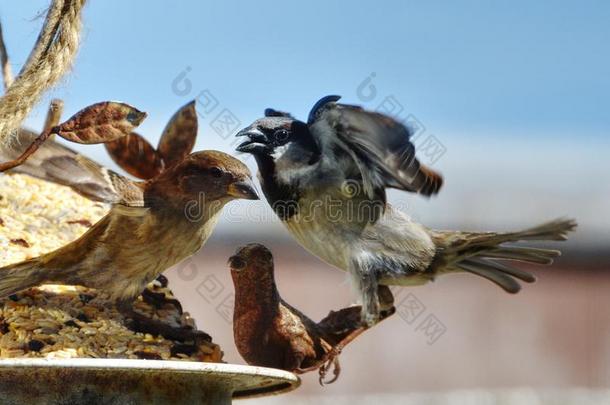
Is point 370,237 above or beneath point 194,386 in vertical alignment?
above

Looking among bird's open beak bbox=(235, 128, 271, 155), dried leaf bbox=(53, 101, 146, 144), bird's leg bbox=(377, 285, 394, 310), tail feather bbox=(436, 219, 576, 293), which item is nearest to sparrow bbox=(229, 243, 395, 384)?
bird's leg bbox=(377, 285, 394, 310)

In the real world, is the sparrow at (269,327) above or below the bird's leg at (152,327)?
above

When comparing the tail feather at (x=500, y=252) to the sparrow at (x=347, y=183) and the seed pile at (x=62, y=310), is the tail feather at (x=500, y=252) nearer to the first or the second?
the sparrow at (x=347, y=183)

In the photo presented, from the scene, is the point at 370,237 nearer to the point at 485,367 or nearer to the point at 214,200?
the point at 214,200

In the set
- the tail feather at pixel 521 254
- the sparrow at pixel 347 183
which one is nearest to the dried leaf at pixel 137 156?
the sparrow at pixel 347 183

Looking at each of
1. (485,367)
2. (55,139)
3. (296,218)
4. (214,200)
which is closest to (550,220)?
(296,218)

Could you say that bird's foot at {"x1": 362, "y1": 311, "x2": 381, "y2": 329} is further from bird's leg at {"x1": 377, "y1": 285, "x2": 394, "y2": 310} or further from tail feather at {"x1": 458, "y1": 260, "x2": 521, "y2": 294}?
tail feather at {"x1": 458, "y1": 260, "x2": 521, "y2": 294}
